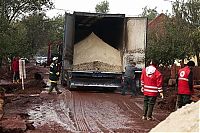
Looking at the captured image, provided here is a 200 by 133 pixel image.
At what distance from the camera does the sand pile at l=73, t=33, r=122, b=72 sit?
1864cm

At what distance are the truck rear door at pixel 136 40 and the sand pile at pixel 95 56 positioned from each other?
72cm

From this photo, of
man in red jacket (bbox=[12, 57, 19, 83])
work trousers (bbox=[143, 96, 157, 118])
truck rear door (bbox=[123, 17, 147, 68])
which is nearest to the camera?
work trousers (bbox=[143, 96, 157, 118])

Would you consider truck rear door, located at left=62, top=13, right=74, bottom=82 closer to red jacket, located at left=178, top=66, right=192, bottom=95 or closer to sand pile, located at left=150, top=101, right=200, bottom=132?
red jacket, located at left=178, top=66, right=192, bottom=95

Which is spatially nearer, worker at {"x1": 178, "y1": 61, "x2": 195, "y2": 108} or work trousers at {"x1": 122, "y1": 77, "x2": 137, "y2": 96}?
worker at {"x1": 178, "y1": 61, "x2": 195, "y2": 108}

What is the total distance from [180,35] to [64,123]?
11196 millimetres

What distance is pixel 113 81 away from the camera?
18172 mm

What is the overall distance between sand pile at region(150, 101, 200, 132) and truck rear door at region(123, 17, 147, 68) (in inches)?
469

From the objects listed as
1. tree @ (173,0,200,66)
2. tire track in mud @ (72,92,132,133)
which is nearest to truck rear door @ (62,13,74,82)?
Answer: tire track in mud @ (72,92,132,133)

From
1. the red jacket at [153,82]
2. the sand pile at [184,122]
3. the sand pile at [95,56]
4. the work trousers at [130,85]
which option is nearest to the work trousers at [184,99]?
the red jacket at [153,82]

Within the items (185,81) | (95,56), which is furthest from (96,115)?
(95,56)

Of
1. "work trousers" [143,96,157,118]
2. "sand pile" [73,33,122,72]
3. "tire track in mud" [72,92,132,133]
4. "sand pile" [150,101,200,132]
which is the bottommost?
"tire track in mud" [72,92,132,133]

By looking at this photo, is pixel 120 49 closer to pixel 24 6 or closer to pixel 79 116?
pixel 79 116

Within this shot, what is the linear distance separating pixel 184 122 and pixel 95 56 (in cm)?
1388

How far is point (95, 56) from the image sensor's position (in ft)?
62.5
